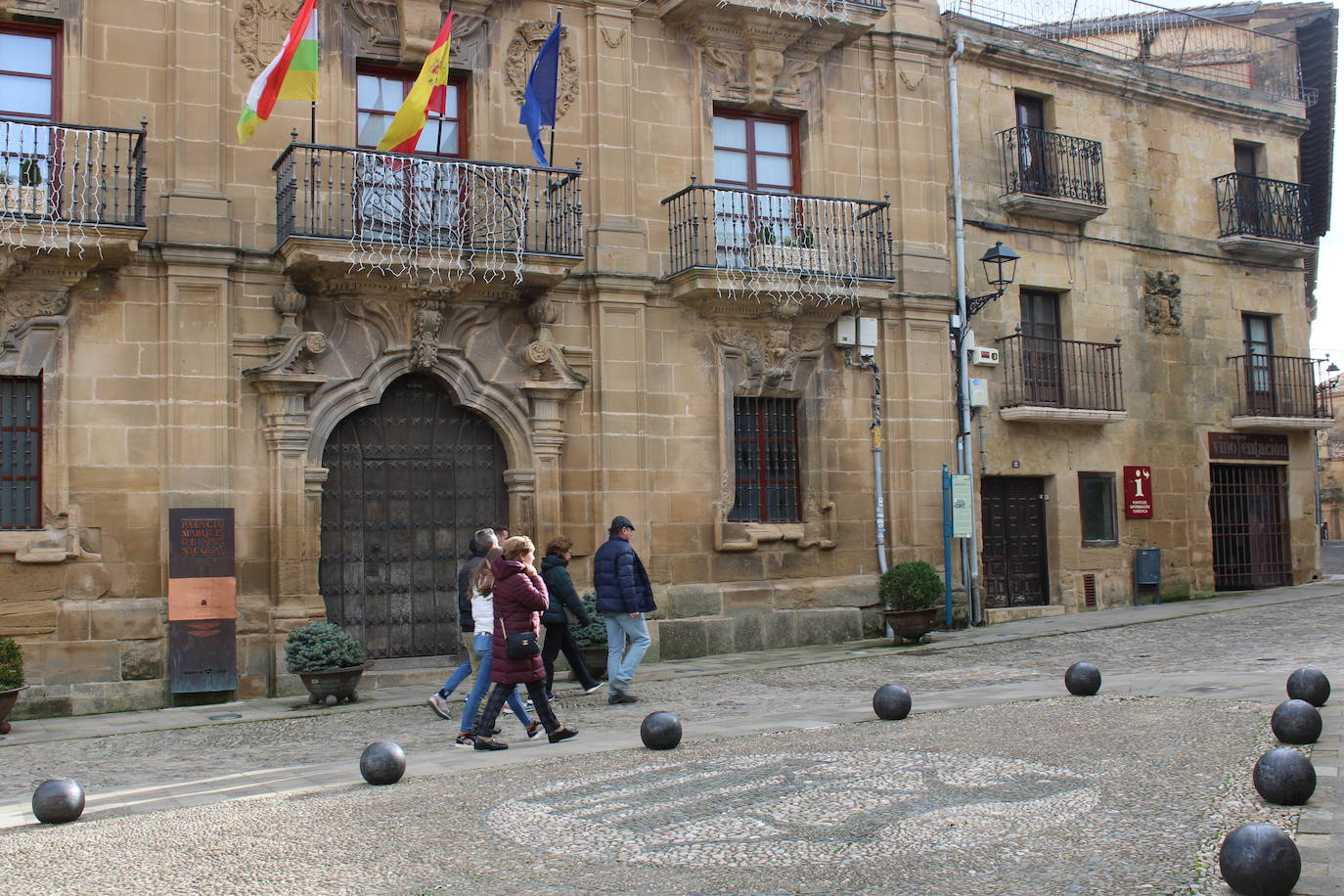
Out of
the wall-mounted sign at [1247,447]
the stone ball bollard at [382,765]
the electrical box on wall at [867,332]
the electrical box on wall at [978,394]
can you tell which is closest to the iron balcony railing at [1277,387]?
the wall-mounted sign at [1247,447]

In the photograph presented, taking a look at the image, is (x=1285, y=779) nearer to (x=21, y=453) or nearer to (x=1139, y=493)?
(x=21, y=453)

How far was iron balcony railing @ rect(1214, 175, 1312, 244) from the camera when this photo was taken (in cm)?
2002

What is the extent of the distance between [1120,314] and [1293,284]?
4.23m

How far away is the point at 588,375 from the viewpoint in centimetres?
1466

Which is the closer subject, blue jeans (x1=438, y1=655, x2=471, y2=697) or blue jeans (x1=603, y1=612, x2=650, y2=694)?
blue jeans (x1=438, y1=655, x2=471, y2=697)

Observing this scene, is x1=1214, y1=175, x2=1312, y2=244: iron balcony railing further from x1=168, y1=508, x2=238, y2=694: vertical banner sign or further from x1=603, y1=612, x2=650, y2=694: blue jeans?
x1=168, y1=508, x2=238, y2=694: vertical banner sign

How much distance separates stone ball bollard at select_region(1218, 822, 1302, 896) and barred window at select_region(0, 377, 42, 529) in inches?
437

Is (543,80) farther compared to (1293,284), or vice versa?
(1293,284)

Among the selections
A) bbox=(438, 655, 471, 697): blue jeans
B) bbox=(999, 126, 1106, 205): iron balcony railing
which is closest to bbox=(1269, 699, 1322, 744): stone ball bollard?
bbox=(438, 655, 471, 697): blue jeans

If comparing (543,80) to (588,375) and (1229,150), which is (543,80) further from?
(1229,150)

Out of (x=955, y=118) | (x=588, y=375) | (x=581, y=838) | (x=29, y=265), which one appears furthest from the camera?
(x=955, y=118)

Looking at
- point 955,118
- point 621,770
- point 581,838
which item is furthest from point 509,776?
point 955,118

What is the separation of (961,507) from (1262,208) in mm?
8349

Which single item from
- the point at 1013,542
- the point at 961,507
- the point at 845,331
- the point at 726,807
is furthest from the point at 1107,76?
the point at 726,807
